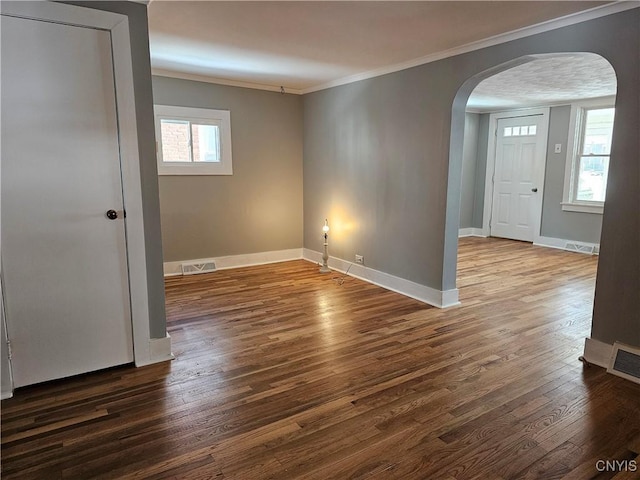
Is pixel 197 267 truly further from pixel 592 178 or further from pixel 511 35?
pixel 592 178

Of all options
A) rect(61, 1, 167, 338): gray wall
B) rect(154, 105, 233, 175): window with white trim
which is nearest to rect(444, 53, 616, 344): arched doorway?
rect(154, 105, 233, 175): window with white trim

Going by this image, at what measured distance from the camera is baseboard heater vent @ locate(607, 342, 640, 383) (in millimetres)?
2552

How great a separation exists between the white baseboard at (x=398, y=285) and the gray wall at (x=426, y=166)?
0.07 m

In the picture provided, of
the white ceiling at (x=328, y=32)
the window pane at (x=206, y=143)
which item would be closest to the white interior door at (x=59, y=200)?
the white ceiling at (x=328, y=32)

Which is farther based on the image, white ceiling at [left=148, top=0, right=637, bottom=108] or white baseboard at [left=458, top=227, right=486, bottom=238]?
white baseboard at [left=458, top=227, right=486, bottom=238]

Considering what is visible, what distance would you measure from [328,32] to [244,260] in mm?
3181

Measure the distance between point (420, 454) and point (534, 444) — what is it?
0.56 meters

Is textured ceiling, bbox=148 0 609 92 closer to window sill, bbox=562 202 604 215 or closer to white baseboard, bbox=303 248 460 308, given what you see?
Result: white baseboard, bbox=303 248 460 308

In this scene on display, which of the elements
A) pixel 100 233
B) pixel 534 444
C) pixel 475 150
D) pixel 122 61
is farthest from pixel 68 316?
pixel 475 150

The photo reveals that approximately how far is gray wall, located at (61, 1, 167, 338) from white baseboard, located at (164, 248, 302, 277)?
7.48 ft

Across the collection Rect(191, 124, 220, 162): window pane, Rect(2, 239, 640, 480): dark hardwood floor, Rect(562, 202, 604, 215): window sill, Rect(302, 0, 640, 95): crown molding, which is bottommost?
Rect(2, 239, 640, 480): dark hardwood floor

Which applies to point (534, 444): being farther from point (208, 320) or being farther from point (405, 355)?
point (208, 320)

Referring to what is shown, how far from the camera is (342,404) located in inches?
90.0

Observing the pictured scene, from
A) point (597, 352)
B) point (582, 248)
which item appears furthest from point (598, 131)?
point (597, 352)
